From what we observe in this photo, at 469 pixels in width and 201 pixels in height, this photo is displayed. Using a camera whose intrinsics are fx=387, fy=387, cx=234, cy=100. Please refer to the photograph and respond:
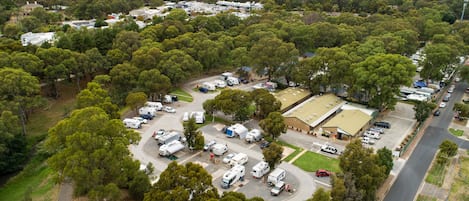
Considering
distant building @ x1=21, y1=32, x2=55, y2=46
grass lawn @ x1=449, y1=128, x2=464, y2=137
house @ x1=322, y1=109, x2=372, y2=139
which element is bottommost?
grass lawn @ x1=449, y1=128, x2=464, y2=137

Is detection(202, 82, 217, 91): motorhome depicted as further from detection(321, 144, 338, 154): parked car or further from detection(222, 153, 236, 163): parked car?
→ detection(321, 144, 338, 154): parked car

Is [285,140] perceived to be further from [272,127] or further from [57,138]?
[57,138]

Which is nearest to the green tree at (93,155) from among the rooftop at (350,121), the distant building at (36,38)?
the rooftop at (350,121)

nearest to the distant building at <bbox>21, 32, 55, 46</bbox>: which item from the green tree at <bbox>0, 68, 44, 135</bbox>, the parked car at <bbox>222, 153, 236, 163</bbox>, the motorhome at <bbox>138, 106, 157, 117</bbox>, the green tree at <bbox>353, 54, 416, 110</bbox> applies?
the green tree at <bbox>0, 68, 44, 135</bbox>

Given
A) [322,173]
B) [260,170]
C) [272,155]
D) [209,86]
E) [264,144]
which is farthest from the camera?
[209,86]

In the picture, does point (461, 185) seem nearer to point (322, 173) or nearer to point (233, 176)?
point (322, 173)

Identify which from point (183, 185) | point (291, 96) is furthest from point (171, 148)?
point (291, 96)
